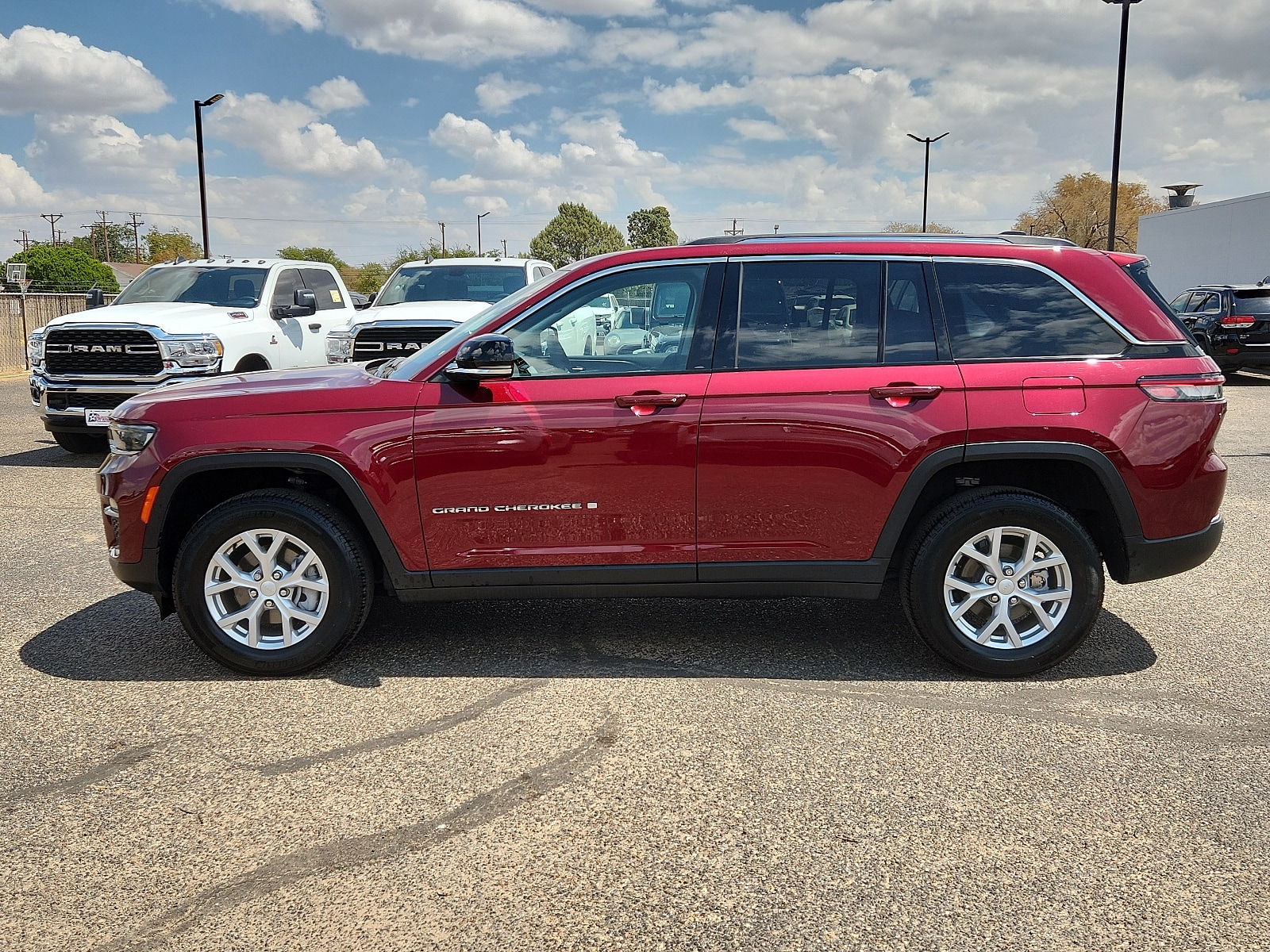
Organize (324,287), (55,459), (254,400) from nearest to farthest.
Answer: (254,400)
(55,459)
(324,287)

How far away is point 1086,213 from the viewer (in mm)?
73750

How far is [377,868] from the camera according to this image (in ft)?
10.3

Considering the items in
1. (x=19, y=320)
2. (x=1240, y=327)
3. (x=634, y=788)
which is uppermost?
(x=19, y=320)

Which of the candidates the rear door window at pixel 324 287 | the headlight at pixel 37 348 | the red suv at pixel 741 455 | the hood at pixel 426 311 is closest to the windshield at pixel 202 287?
the rear door window at pixel 324 287

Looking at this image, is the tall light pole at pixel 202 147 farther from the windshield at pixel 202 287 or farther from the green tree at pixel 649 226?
the green tree at pixel 649 226

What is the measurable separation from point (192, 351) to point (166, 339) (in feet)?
0.82

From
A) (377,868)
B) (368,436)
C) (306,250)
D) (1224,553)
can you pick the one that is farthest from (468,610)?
(306,250)

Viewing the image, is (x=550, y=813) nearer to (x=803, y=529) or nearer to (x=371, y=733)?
(x=371, y=733)

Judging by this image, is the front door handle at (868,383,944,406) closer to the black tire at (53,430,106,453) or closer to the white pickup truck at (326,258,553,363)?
the white pickup truck at (326,258,553,363)

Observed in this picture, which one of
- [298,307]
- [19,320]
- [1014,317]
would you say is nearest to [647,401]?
[1014,317]

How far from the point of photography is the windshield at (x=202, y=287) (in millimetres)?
11859

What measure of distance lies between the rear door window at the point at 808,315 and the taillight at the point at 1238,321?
1669cm

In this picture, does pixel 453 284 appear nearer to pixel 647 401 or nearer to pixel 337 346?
pixel 337 346

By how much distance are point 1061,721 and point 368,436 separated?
2.98 metres
